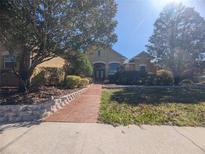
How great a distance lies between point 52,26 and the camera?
10586 mm

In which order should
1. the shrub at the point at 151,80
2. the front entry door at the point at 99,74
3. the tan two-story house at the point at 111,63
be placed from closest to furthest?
the shrub at the point at 151,80
the tan two-story house at the point at 111,63
the front entry door at the point at 99,74

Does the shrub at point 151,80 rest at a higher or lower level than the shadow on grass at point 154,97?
higher

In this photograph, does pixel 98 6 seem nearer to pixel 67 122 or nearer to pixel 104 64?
pixel 67 122

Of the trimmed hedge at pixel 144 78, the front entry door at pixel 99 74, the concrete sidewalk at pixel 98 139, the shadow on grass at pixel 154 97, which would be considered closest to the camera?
the concrete sidewalk at pixel 98 139

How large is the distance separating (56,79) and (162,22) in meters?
21.1

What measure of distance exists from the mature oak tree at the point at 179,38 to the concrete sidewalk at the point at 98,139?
25844 mm

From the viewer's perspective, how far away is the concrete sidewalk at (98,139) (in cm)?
607

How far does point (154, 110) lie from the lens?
11086 mm

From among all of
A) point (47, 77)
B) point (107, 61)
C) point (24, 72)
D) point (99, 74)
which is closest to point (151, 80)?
point (107, 61)

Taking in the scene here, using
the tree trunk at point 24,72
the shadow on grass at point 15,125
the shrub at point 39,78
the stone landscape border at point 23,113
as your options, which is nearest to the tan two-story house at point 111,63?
the shrub at point 39,78

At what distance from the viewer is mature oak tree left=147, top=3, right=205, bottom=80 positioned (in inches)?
1288

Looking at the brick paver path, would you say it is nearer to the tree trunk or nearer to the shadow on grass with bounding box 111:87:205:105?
the shadow on grass with bounding box 111:87:205:105

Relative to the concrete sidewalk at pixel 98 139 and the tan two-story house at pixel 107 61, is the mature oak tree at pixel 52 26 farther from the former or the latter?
the tan two-story house at pixel 107 61

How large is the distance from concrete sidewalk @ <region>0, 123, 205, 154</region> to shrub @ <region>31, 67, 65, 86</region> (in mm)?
9139
